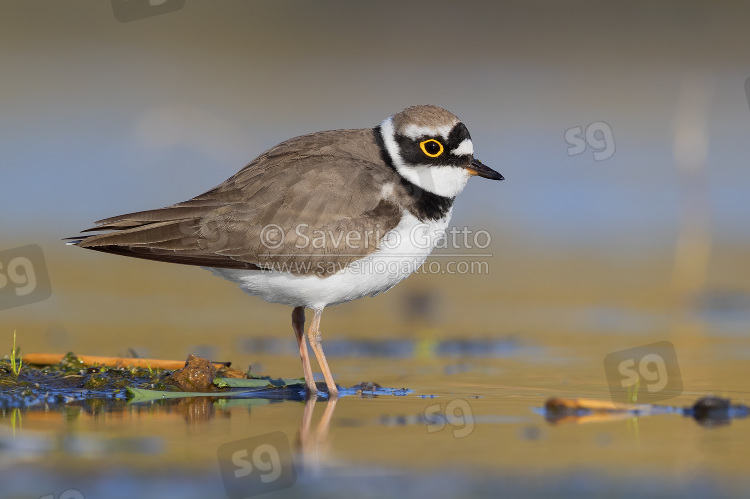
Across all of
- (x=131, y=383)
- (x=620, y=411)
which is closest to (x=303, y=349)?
(x=131, y=383)

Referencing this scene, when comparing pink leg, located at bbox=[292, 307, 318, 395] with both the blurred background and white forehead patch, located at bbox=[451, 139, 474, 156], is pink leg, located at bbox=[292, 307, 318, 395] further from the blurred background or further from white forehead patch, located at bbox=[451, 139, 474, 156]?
white forehead patch, located at bbox=[451, 139, 474, 156]

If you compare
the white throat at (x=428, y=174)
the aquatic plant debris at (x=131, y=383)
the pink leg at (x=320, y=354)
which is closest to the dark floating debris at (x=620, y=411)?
the aquatic plant debris at (x=131, y=383)

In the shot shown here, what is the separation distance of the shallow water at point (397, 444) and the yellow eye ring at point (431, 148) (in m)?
1.61

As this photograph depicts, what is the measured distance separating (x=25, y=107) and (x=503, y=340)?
9.79 meters

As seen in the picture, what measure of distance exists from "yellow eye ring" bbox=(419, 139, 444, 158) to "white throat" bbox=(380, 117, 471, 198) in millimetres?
109

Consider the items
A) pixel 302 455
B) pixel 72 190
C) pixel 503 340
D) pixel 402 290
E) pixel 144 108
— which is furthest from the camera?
pixel 144 108

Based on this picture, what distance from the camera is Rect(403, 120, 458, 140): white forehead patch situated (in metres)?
7.75

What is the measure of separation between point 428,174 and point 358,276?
992 millimetres

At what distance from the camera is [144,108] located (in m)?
15.4

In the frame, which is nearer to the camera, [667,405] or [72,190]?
[667,405]

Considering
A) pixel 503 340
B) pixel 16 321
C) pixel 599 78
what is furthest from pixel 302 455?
pixel 599 78

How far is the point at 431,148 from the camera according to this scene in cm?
782

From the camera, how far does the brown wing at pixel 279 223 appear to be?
7.33 m

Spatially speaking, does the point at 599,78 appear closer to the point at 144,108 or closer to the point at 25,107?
the point at 144,108
